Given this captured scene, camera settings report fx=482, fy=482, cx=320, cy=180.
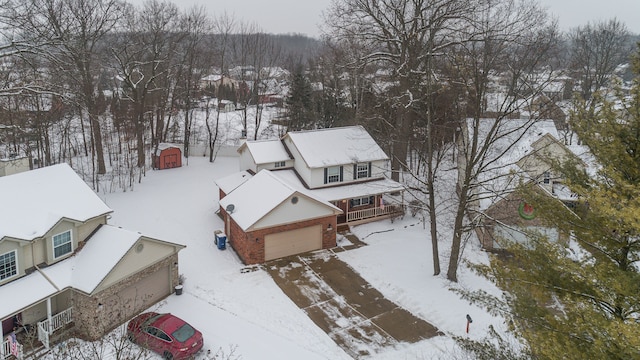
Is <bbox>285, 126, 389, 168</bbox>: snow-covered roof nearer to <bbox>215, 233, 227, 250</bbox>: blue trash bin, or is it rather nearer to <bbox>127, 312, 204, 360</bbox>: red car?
<bbox>215, 233, 227, 250</bbox>: blue trash bin

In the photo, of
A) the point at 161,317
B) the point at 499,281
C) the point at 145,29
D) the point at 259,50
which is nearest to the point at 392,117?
the point at 259,50

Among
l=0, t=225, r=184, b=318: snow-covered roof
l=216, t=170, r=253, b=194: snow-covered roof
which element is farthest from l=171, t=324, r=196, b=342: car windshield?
l=216, t=170, r=253, b=194: snow-covered roof

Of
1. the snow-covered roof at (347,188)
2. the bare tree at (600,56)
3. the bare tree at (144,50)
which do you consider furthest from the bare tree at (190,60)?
the bare tree at (600,56)

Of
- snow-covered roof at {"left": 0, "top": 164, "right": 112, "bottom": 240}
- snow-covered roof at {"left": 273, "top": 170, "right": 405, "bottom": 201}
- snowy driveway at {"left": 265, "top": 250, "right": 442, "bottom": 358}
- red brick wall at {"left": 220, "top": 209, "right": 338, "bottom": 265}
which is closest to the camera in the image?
snow-covered roof at {"left": 0, "top": 164, "right": 112, "bottom": 240}

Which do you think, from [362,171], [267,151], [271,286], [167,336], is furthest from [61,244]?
[362,171]

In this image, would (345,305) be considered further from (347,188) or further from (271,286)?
(347,188)

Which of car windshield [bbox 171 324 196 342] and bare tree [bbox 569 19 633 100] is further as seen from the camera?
bare tree [bbox 569 19 633 100]

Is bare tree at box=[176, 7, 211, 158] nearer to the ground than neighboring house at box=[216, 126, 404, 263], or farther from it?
farther from it

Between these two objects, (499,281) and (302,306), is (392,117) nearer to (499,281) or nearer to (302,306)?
(302,306)

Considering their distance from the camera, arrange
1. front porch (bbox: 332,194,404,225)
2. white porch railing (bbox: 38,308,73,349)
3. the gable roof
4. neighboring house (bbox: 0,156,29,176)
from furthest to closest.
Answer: front porch (bbox: 332,194,404,225) → the gable roof → neighboring house (bbox: 0,156,29,176) → white porch railing (bbox: 38,308,73,349)
